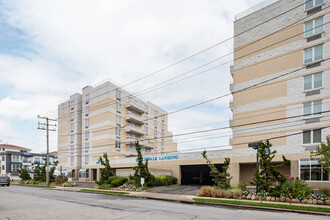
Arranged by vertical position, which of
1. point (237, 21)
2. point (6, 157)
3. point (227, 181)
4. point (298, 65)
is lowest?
point (6, 157)

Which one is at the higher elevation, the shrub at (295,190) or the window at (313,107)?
the window at (313,107)

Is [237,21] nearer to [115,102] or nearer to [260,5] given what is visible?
[260,5]

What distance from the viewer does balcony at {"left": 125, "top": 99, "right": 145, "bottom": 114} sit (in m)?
52.4

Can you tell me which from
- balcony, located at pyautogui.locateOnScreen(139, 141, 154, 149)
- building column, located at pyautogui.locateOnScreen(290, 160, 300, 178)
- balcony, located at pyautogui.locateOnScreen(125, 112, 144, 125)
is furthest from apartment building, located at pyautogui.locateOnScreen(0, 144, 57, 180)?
building column, located at pyautogui.locateOnScreen(290, 160, 300, 178)

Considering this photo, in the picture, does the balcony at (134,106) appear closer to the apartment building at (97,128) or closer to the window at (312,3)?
the apartment building at (97,128)

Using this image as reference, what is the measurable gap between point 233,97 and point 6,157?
3276 inches

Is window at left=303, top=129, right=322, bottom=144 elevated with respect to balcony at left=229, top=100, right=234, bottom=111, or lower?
lower

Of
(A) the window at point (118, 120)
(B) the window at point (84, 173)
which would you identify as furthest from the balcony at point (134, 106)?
(B) the window at point (84, 173)

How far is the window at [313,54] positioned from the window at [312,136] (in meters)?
7.31

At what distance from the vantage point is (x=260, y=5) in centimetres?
2984

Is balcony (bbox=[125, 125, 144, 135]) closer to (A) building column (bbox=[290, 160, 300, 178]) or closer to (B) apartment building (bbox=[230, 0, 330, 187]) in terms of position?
(B) apartment building (bbox=[230, 0, 330, 187])

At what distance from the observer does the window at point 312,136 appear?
2435cm

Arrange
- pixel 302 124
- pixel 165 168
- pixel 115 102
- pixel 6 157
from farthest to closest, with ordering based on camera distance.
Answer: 1. pixel 6 157
2. pixel 115 102
3. pixel 165 168
4. pixel 302 124

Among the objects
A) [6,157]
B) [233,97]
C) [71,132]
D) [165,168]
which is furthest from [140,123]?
[6,157]
